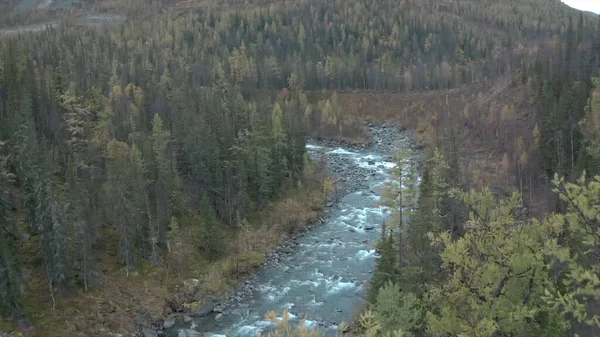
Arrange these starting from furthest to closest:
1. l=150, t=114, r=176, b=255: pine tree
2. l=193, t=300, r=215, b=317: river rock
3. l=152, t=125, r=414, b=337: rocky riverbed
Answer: l=150, t=114, r=176, b=255: pine tree
l=193, t=300, r=215, b=317: river rock
l=152, t=125, r=414, b=337: rocky riverbed

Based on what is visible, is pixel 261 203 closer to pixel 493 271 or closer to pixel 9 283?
pixel 9 283

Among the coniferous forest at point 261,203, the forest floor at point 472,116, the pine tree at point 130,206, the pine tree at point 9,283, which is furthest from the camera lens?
the forest floor at point 472,116

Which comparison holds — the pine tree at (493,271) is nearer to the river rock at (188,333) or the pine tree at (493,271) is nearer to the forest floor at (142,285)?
the river rock at (188,333)

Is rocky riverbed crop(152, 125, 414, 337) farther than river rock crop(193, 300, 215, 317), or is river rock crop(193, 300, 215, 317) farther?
river rock crop(193, 300, 215, 317)

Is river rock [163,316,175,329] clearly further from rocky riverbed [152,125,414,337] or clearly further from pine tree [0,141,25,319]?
pine tree [0,141,25,319]

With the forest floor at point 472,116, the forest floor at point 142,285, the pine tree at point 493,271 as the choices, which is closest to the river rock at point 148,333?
the forest floor at point 142,285

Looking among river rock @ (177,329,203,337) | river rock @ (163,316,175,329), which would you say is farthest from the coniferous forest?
river rock @ (177,329,203,337)

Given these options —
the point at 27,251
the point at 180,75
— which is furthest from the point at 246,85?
the point at 27,251

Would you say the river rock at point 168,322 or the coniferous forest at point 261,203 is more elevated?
the coniferous forest at point 261,203

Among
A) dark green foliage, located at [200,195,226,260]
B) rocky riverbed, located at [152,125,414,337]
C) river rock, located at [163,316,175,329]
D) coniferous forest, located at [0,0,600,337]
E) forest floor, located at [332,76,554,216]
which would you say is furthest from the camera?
forest floor, located at [332,76,554,216]

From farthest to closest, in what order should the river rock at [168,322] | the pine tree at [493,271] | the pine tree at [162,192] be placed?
the pine tree at [162,192], the river rock at [168,322], the pine tree at [493,271]
